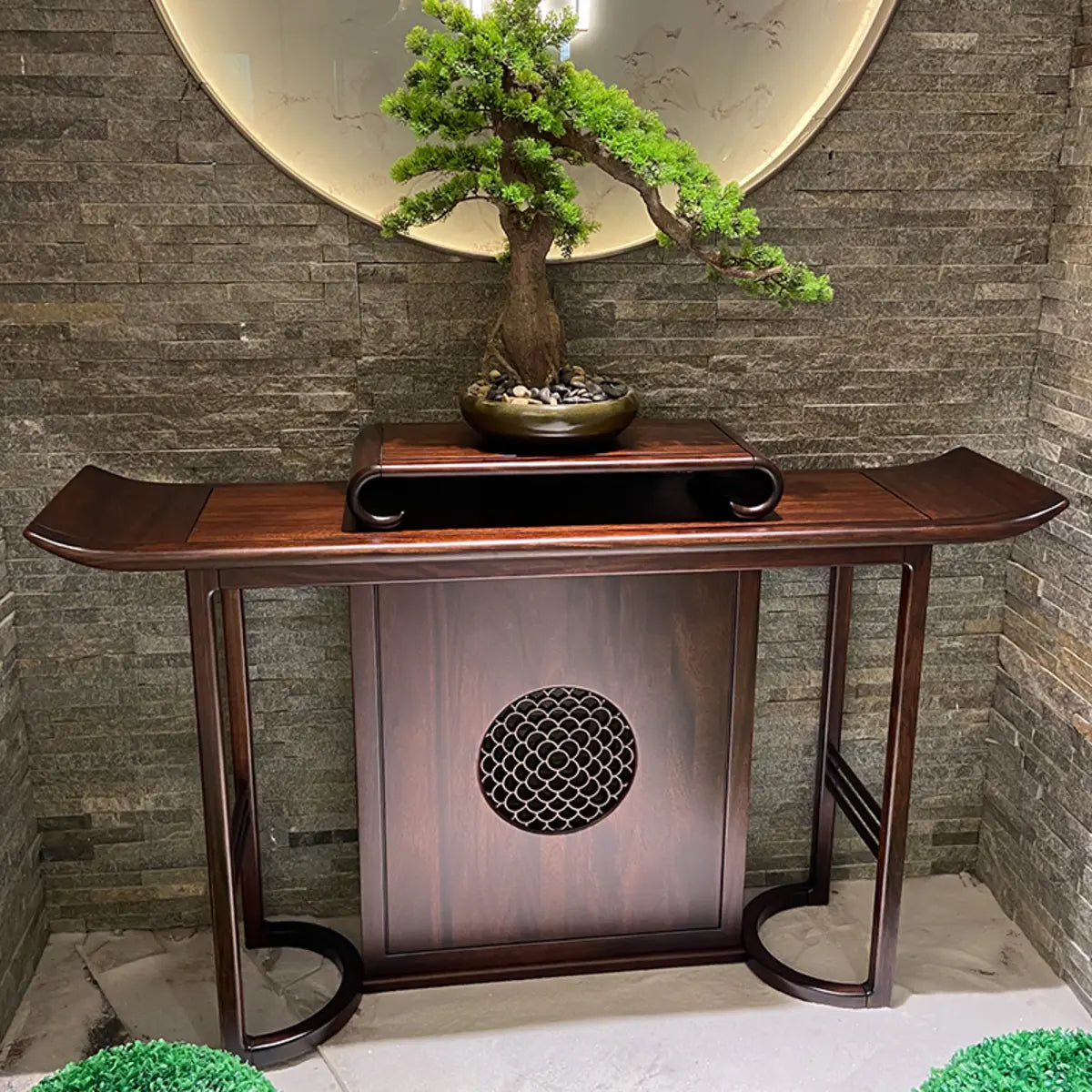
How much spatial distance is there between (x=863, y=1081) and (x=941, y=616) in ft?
2.60

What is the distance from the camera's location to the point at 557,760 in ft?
6.28

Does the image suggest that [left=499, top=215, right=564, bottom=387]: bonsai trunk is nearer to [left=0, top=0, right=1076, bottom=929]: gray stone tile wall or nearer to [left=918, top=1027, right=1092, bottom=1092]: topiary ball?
[left=0, top=0, right=1076, bottom=929]: gray stone tile wall

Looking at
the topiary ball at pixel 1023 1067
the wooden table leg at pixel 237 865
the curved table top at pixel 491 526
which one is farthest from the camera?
the wooden table leg at pixel 237 865

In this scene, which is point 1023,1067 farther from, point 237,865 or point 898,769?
point 237,865

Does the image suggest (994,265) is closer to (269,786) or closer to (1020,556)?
(1020,556)

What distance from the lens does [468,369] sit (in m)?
1.92

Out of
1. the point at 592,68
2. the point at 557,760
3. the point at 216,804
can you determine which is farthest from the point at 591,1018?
the point at 592,68

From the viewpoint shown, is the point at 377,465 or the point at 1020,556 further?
the point at 1020,556

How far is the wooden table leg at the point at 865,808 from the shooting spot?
5.77 feet

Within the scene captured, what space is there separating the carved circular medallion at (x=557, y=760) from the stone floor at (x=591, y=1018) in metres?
0.30

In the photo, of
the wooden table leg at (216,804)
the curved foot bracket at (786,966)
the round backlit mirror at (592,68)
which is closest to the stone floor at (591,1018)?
the curved foot bracket at (786,966)

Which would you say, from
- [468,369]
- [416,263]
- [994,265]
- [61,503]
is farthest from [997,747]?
[61,503]

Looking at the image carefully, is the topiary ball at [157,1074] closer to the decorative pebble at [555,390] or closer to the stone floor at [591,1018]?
the stone floor at [591,1018]

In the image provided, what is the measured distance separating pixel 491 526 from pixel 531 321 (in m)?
0.30
